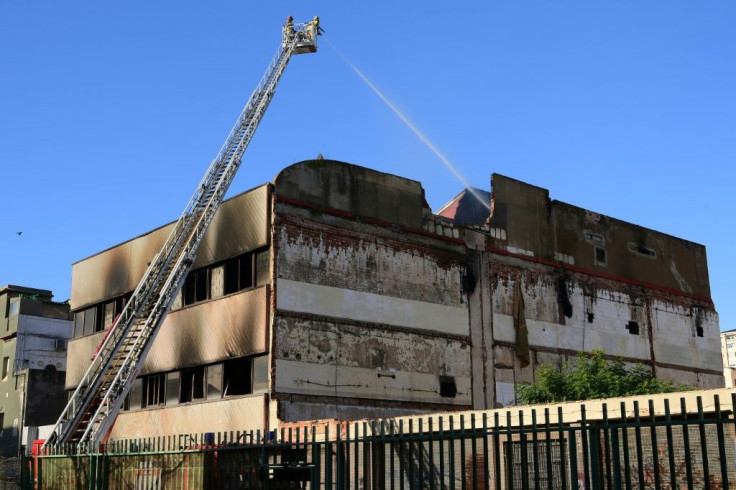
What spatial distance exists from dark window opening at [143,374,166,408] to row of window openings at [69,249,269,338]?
3.06 metres

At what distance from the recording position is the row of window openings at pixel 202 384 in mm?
25875

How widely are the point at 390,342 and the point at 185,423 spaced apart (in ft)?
24.8

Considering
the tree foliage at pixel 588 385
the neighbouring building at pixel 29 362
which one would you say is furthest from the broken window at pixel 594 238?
the neighbouring building at pixel 29 362

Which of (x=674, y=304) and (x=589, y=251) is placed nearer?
(x=589, y=251)

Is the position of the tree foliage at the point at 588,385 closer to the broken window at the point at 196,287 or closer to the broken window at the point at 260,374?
the broken window at the point at 260,374

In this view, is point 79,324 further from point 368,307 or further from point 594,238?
point 594,238

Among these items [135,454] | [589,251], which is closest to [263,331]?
[135,454]

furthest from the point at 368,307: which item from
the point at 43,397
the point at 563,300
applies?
the point at 43,397

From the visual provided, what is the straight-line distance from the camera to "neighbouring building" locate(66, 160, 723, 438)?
86.1 ft

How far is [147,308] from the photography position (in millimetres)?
26609

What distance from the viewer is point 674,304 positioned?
125 feet

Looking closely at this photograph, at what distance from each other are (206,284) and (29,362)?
79.6 ft

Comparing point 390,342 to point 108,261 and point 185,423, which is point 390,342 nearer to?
point 185,423

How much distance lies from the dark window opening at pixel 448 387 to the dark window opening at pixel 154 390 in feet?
32.9
